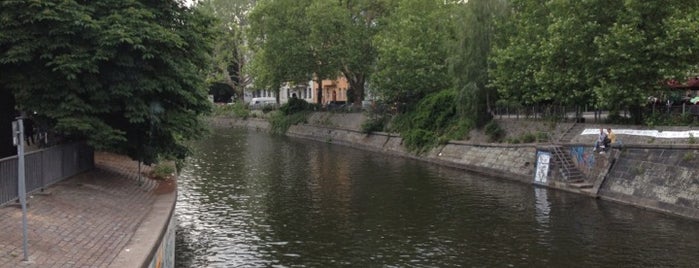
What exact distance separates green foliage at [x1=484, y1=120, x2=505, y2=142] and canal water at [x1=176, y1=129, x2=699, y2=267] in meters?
5.12

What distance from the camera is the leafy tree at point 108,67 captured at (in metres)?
18.1

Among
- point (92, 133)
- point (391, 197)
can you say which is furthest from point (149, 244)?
point (391, 197)

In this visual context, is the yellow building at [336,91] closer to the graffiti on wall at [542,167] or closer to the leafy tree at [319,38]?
the leafy tree at [319,38]

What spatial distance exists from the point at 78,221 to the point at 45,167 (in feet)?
12.4

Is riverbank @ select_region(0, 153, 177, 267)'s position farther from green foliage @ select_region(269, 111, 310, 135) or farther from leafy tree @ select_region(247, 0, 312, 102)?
green foliage @ select_region(269, 111, 310, 135)

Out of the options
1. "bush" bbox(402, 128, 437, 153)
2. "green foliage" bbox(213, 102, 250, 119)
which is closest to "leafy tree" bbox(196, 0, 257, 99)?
"green foliage" bbox(213, 102, 250, 119)

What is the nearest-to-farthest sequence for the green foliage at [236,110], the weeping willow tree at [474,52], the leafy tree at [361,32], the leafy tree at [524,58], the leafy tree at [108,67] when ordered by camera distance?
the leafy tree at [108,67] → the leafy tree at [524,58] → the weeping willow tree at [474,52] → the leafy tree at [361,32] → the green foliage at [236,110]

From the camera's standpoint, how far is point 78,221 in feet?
48.6

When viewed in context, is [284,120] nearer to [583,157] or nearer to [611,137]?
[583,157]

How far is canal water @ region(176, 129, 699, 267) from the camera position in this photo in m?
17.8

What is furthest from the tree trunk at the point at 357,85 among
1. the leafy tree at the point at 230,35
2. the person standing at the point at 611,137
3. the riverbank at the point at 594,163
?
the person standing at the point at 611,137

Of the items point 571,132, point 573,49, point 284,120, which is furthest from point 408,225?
point 284,120

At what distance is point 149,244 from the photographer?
42.3 feet

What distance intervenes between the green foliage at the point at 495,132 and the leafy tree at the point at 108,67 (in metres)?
22.3
